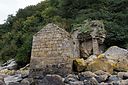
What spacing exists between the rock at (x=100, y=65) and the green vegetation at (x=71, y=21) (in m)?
11.1

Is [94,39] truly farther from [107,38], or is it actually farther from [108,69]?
[108,69]

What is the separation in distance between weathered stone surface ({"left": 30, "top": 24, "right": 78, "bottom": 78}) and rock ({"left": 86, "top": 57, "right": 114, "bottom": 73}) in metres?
0.88

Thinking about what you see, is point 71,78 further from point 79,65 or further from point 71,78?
point 79,65

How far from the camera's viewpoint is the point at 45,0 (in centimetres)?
4984

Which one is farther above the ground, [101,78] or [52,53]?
[52,53]

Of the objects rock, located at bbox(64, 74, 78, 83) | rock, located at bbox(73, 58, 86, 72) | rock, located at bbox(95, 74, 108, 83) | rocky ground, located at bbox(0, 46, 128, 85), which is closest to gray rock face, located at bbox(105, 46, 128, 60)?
rocky ground, located at bbox(0, 46, 128, 85)

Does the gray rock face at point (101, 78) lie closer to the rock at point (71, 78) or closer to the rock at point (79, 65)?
the rock at point (71, 78)

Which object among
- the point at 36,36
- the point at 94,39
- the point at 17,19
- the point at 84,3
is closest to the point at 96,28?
the point at 94,39

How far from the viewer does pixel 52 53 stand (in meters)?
16.6

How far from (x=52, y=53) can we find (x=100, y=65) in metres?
A: 2.09

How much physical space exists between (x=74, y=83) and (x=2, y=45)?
2825cm

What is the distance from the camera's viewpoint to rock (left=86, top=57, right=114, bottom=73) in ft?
52.0

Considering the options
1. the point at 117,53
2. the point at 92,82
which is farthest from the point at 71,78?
the point at 117,53

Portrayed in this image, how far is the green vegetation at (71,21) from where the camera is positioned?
28547 mm
